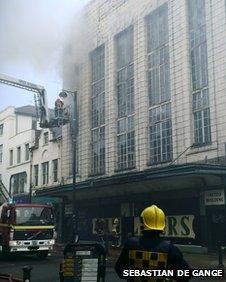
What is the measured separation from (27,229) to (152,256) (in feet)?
47.9

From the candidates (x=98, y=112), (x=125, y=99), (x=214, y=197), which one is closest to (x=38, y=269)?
(x=214, y=197)

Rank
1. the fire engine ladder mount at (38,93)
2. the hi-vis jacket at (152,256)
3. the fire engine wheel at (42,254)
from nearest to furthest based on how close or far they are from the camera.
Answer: the hi-vis jacket at (152,256)
the fire engine wheel at (42,254)
the fire engine ladder mount at (38,93)

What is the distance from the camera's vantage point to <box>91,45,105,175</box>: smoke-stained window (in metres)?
28.4

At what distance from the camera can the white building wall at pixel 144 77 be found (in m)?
20.4

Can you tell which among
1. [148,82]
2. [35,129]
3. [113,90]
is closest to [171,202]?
[148,82]

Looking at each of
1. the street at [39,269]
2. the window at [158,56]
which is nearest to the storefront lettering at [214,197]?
the window at [158,56]

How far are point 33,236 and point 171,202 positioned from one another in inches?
288

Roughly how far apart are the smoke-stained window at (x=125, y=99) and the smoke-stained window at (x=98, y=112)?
1.58m

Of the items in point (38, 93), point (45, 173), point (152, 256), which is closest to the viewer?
point (152, 256)

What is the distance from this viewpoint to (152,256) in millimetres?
3762

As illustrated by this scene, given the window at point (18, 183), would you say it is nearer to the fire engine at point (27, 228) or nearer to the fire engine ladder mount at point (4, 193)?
the fire engine ladder mount at point (4, 193)

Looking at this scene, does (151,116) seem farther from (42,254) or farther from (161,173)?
(42,254)

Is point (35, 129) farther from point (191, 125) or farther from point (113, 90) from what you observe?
point (191, 125)

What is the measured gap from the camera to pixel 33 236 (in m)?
17.7
